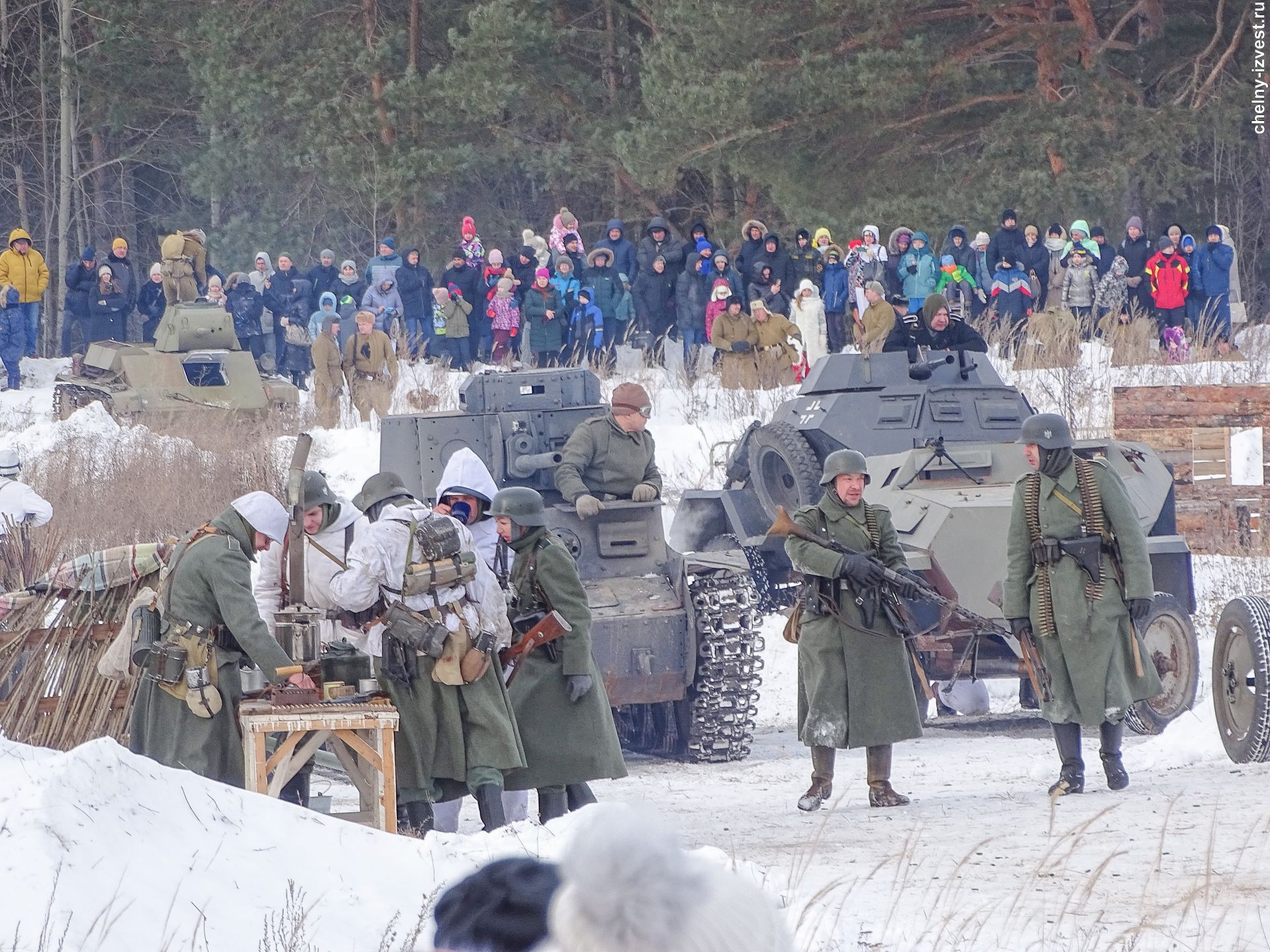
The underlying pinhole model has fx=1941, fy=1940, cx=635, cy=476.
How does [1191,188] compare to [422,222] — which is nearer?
[1191,188]

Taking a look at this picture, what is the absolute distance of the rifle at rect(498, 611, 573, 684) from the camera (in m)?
7.71

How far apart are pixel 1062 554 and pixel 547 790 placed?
2416 millimetres

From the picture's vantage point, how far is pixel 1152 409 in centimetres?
1634

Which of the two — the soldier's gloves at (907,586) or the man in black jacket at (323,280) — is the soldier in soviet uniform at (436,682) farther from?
the man in black jacket at (323,280)

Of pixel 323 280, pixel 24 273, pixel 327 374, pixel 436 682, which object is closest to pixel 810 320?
pixel 327 374

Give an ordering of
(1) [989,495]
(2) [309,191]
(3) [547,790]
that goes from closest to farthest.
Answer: (3) [547,790] < (1) [989,495] < (2) [309,191]

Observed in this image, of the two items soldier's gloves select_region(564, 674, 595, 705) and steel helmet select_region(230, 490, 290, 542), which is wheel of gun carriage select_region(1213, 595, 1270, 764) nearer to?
soldier's gloves select_region(564, 674, 595, 705)

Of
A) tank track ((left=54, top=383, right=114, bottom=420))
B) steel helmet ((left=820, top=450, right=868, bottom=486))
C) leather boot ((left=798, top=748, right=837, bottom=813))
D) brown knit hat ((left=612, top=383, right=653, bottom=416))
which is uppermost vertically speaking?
tank track ((left=54, top=383, right=114, bottom=420))

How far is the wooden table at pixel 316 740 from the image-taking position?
6.80 metres

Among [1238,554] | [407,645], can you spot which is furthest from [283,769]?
[1238,554]

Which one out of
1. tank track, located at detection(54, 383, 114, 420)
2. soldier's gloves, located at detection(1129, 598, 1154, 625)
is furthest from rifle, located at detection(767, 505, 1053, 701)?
tank track, located at detection(54, 383, 114, 420)

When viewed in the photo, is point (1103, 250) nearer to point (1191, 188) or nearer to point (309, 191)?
point (1191, 188)

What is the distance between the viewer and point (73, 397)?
70.5ft

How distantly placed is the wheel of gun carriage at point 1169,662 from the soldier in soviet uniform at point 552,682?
4.21 metres
